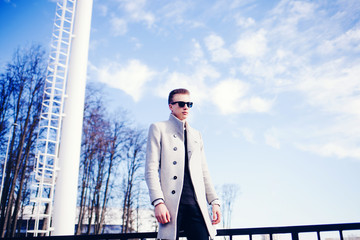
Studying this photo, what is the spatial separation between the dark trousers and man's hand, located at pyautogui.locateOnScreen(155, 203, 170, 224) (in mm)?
104

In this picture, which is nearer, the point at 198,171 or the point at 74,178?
the point at 198,171

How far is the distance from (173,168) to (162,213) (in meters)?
0.37

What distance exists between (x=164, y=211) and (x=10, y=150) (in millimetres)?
19573

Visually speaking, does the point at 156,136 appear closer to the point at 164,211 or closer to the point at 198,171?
the point at 198,171

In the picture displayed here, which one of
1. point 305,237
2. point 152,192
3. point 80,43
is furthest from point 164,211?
point 80,43

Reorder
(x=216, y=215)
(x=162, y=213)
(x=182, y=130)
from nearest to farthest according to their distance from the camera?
(x=162, y=213)
(x=216, y=215)
(x=182, y=130)

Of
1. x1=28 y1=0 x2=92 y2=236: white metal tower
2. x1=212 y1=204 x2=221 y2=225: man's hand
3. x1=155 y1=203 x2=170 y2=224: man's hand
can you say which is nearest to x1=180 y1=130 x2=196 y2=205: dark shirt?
x1=155 y1=203 x2=170 y2=224: man's hand

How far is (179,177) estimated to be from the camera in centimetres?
243

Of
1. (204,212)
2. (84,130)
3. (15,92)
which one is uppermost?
(15,92)

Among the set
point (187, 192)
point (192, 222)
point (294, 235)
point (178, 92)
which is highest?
point (178, 92)

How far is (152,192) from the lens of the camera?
2.36 meters

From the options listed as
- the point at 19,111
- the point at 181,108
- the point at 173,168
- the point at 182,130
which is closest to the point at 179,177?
the point at 173,168

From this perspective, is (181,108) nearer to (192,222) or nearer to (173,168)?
(173,168)

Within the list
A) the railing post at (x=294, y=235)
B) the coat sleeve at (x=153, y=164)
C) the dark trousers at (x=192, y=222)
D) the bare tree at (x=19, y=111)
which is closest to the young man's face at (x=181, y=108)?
the coat sleeve at (x=153, y=164)
